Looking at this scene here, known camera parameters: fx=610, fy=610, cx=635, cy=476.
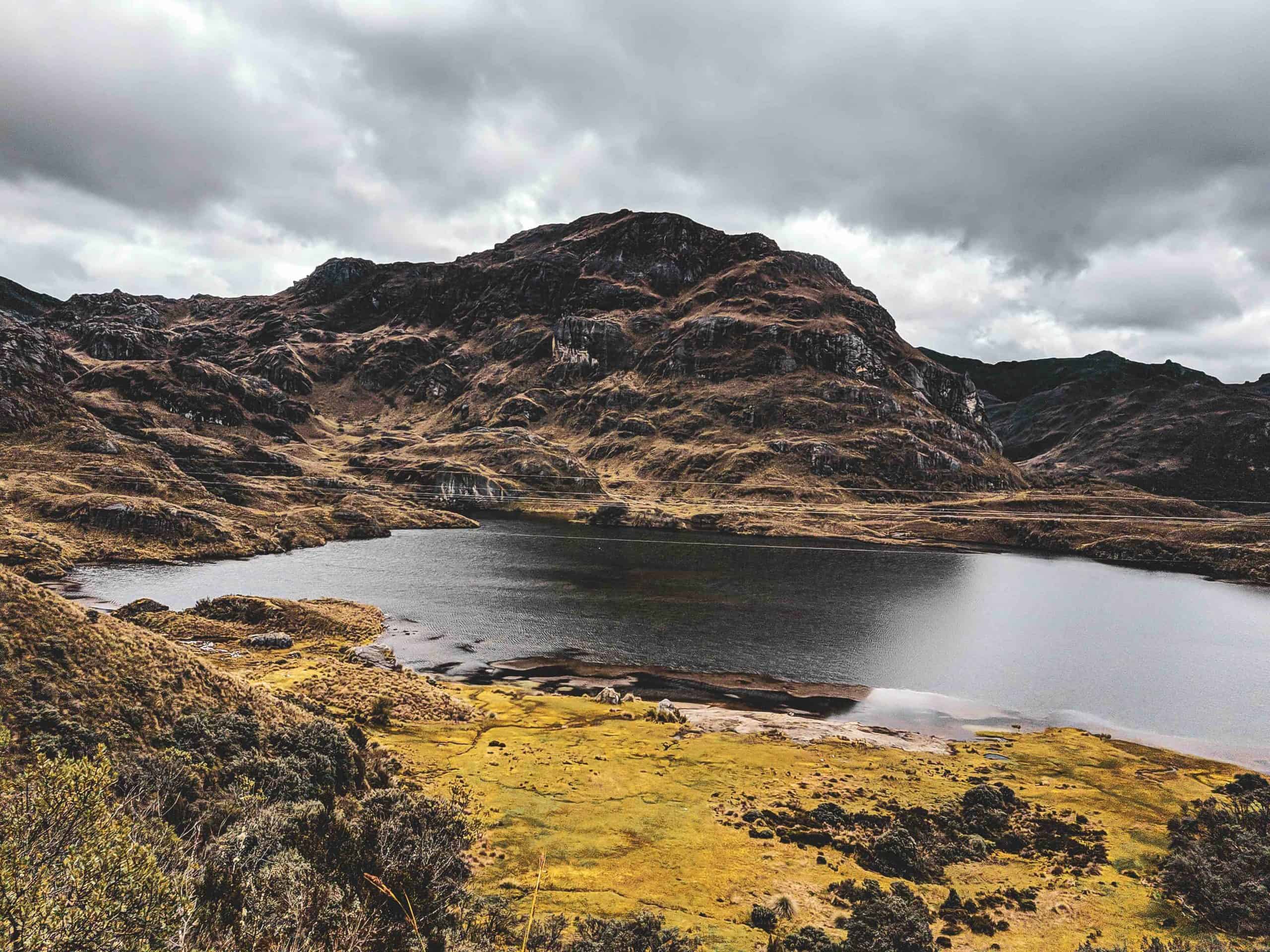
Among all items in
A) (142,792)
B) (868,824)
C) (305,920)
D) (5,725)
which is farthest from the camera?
(868,824)

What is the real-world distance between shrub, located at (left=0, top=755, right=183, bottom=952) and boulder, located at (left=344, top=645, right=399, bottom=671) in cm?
4702

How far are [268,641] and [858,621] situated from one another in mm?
77823

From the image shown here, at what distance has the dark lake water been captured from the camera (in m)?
62.6

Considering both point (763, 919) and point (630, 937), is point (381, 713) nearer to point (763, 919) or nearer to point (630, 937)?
point (630, 937)

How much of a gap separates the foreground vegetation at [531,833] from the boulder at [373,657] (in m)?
14.1

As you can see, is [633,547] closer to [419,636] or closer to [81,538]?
[419,636]

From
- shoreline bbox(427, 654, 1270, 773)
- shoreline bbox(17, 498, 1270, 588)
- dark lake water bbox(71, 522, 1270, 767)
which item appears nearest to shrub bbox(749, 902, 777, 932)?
shoreline bbox(427, 654, 1270, 773)

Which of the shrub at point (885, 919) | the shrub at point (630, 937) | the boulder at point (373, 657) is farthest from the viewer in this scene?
the boulder at point (373, 657)

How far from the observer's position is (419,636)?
77.3 meters

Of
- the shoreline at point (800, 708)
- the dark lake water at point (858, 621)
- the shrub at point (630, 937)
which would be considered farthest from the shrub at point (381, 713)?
the shrub at point (630, 937)

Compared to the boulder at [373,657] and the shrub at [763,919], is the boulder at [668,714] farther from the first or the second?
the shrub at [763,919]

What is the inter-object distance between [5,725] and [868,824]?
124 ft

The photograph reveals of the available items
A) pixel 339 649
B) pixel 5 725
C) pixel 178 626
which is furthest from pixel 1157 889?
pixel 178 626

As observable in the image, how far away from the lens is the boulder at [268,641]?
2544 inches
